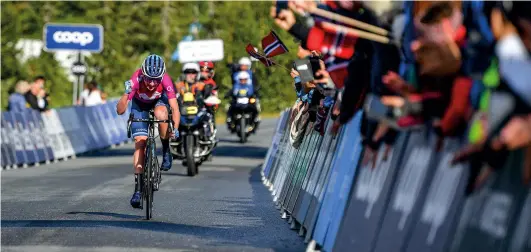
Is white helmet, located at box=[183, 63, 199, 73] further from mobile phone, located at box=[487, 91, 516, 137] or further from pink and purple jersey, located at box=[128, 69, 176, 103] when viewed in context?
mobile phone, located at box=[487, 91, 516, 137]

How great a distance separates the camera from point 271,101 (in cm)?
7662

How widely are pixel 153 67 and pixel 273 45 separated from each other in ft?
4.65

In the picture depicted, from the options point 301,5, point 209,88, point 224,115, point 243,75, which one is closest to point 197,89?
point 209,88

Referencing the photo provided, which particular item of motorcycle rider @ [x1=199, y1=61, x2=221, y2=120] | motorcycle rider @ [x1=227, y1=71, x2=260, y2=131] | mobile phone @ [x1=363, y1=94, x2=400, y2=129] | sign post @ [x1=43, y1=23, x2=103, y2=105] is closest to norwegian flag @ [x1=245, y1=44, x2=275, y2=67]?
mobile phone @ [x1=363, y1=94, x2=400, y2=129]

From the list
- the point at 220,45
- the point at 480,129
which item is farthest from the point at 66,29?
the point at 480,129

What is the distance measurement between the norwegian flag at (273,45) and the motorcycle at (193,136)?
965 cm

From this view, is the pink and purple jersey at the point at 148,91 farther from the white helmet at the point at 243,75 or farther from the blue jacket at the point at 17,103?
the white helmet at the point at 243,75

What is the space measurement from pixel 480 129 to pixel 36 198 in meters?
13.6

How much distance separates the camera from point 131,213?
1750 cm

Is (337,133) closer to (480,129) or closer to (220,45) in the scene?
(480,129)

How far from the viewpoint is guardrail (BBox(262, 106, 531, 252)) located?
736 centimetres

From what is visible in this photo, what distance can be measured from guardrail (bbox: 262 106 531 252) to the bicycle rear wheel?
2.08 metres

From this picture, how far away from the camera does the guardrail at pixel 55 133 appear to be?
3028 centimetres

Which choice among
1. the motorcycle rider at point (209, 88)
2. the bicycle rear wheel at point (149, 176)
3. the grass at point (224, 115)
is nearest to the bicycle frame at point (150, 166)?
the bicycle rear wheel at point (149, 176)
